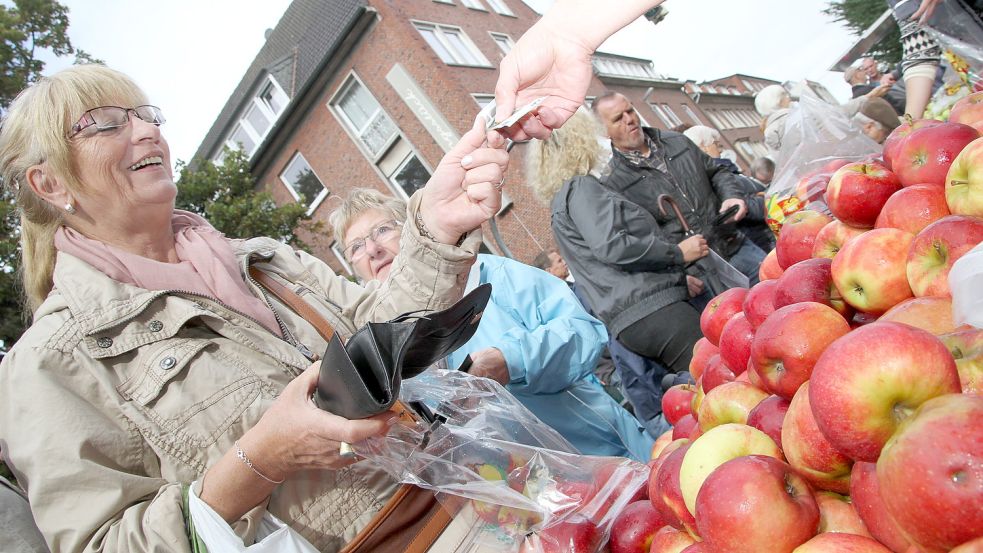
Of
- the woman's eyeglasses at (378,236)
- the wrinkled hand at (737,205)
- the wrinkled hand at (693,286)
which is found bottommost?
the wrinkled hand at (693,286)

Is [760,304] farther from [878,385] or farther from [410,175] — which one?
[410,175]

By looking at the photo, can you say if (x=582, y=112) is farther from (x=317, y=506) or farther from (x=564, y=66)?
(x=317, y=506)

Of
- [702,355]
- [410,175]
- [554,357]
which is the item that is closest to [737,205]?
[554,357]

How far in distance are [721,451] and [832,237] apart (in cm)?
83

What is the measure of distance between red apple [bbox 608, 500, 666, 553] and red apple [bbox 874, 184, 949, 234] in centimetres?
89

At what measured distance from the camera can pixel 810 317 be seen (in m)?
1.22

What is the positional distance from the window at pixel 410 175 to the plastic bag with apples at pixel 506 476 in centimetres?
1347

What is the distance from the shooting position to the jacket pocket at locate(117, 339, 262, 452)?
4.77ft

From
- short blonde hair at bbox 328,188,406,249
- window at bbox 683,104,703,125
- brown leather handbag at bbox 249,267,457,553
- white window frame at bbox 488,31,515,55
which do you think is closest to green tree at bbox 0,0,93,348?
short blonde hair at bbox 328,188,406,249

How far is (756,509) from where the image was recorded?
3.10ft

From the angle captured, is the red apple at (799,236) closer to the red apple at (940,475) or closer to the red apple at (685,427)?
the red apple at (685,427)

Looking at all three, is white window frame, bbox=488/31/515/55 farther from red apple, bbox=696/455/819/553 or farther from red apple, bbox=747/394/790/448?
red apple, bbox=696/455/819/553

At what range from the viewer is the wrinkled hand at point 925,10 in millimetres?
3000

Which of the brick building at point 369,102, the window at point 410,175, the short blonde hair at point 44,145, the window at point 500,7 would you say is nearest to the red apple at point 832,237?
the short blonde hair at point 44,145
